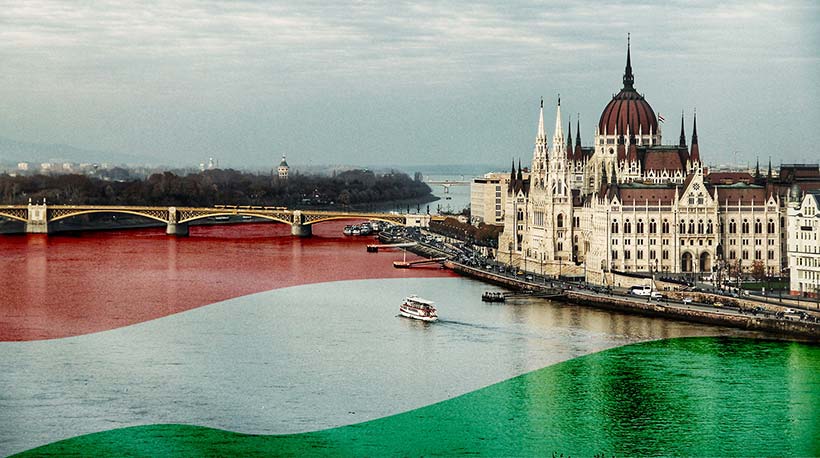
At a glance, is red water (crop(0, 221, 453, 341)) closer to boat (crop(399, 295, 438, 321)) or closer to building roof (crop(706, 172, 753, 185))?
boat (crop(399, 295, 438, 321))

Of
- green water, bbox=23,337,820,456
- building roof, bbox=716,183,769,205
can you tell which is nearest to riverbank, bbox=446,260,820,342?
green water, bbox=23,337,820,456

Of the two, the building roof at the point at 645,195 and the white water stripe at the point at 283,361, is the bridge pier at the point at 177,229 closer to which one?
the white water stripe at the point at 283,361

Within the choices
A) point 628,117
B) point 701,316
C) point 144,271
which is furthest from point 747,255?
point 144,271

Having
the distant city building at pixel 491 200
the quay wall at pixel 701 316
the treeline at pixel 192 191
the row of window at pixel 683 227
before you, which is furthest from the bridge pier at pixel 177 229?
the quay wall at pixel 701 316

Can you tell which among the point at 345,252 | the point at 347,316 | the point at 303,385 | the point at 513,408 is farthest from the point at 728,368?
the point at 345,252

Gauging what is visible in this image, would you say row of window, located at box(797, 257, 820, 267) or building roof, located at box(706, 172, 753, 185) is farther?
building roof, located at box(706, 172, 753, 185)

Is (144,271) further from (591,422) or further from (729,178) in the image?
(591,422)
